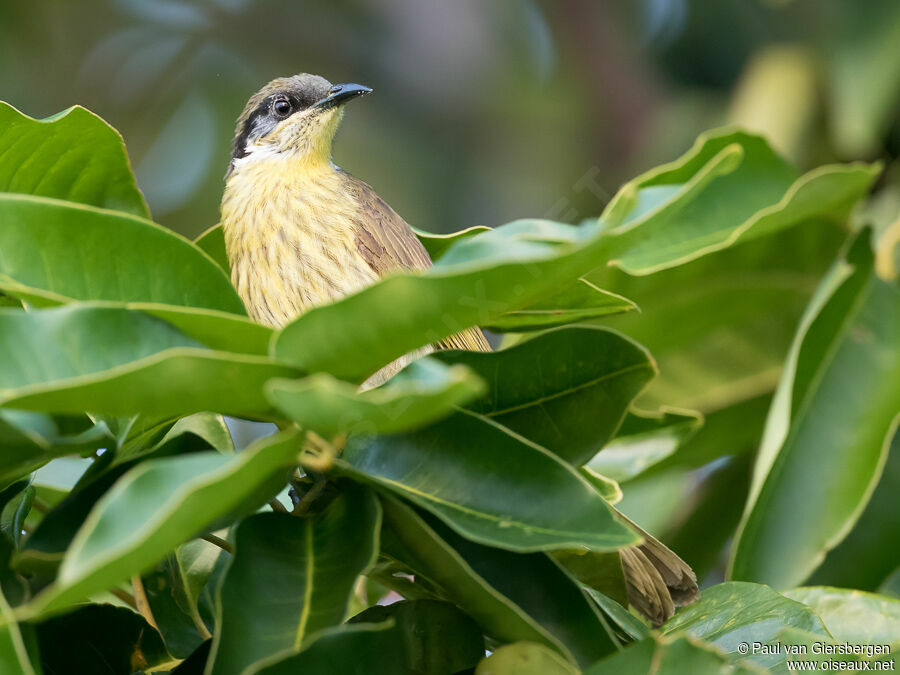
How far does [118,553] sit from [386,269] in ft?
5.68

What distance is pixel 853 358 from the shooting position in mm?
2125

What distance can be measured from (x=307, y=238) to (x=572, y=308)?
116 centimetres

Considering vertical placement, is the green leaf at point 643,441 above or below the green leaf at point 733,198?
below

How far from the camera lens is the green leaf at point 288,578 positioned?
0.94 meters

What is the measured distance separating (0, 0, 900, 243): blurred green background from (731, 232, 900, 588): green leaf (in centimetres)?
173

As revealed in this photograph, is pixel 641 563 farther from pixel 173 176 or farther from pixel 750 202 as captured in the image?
pixel 173 176

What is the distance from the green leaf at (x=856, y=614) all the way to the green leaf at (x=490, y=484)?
2.05ft

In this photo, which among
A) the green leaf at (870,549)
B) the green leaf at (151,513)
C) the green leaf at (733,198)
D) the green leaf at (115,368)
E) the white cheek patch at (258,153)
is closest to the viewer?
the green leaf at (151,513)

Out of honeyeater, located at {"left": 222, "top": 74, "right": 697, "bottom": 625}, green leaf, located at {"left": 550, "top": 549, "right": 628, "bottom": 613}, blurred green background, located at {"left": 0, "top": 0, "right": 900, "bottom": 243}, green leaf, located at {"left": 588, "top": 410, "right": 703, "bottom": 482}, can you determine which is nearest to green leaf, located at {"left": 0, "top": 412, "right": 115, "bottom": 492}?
green leaf, located at {"left": 550, "top": 549, "right": 628, "bottom": 613}

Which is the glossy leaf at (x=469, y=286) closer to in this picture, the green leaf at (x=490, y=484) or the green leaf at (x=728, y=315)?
the green leaf at (x=490, y=484)

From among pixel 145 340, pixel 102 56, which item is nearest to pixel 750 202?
pixel 145 340

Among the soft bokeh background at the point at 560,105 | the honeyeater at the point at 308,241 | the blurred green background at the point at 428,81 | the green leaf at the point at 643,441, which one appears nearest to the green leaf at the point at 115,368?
the green leaf at the point at 643,441

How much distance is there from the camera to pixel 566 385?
1.21 m

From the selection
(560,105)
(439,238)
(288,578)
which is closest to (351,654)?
(288,578)
